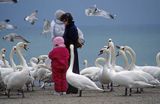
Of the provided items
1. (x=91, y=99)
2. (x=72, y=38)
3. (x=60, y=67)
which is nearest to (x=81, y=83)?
(x=91, y=99)

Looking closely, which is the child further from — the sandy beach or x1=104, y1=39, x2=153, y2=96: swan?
x1=104, y1=39, x2=153, y2=96: swan

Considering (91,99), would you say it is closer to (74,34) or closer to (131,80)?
(131,80)

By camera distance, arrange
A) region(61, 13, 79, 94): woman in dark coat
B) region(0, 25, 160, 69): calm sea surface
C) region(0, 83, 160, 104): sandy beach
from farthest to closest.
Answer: region(0, 25, 160, 69): calm sea surface, region(61, 13, 79, 94): woman in dark coat, region(0, 83, 160, 104): sandy beach

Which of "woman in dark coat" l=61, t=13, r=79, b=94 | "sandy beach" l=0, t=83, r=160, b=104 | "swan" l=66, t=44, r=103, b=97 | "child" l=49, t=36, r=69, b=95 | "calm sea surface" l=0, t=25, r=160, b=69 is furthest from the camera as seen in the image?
"calm sea surface" l=0, t=25, r=160, b=69

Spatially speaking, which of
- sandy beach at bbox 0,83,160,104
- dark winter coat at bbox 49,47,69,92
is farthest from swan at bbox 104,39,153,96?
dark winter coat at bbox 49,47,69,92

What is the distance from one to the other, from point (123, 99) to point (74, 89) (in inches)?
77.7

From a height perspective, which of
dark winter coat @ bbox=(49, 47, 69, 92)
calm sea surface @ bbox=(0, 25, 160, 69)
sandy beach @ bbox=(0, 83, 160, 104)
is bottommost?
sandy beach @ bbox=(0, 83, 160, 104)

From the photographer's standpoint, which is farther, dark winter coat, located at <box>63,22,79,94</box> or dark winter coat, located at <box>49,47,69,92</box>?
dark winter coat, located at <box>63,22,79,94</box>

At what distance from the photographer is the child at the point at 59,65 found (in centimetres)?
1243

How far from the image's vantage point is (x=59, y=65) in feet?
40.9

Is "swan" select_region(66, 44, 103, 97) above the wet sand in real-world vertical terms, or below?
above

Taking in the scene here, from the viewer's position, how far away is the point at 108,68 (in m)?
13.4

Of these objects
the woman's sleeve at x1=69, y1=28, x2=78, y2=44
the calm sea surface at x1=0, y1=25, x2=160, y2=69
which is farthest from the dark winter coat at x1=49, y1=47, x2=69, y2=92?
the calm sea surface at x1=0, y1=25, x2=160, y2=69

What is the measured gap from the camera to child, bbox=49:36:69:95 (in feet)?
40.8
